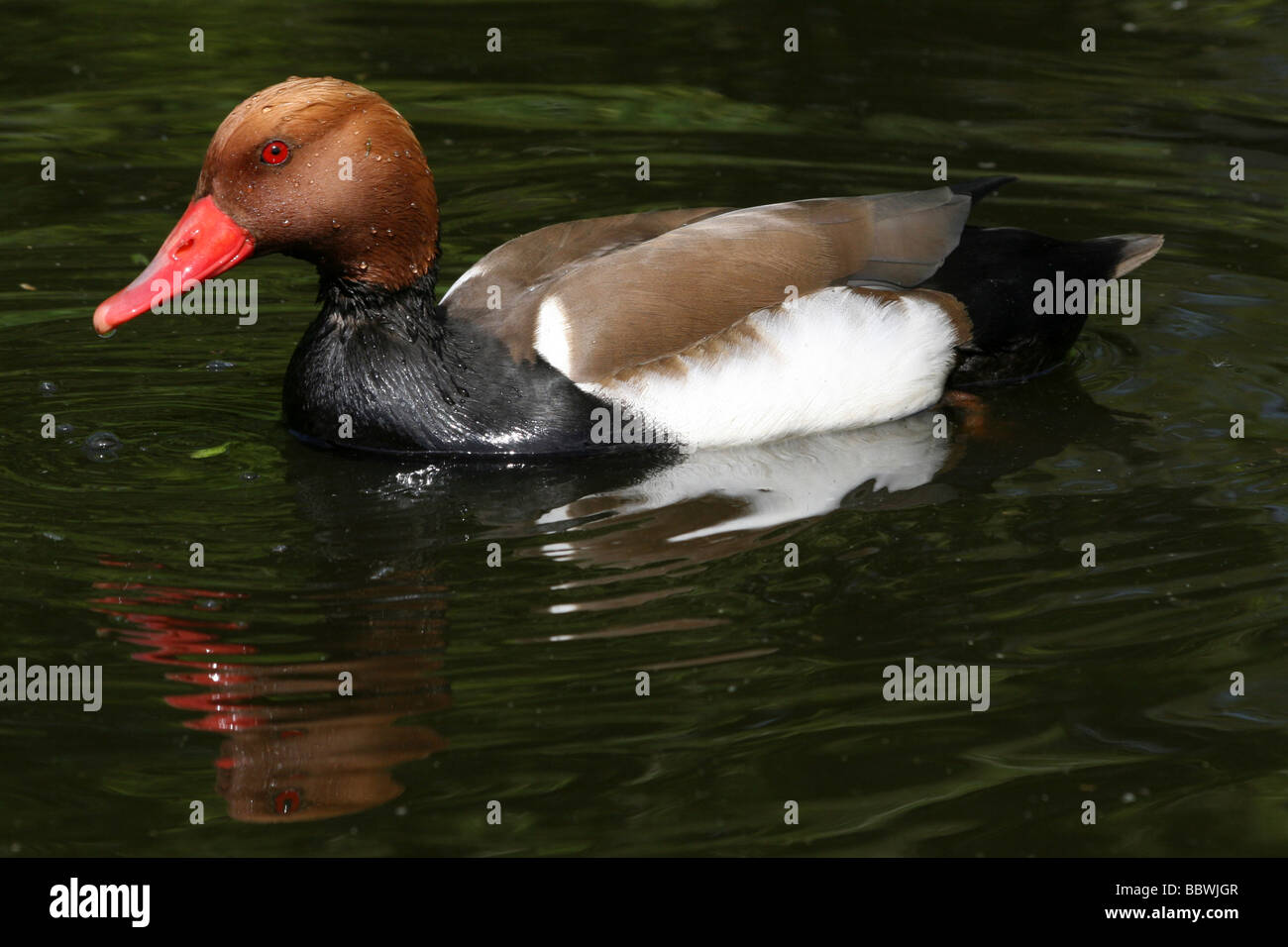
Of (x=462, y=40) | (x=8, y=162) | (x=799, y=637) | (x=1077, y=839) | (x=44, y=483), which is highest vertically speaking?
(x=462, y=40)

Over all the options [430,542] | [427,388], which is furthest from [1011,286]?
[430,542]

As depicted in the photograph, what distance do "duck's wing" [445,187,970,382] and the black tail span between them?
15 cm

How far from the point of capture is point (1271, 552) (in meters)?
6.15

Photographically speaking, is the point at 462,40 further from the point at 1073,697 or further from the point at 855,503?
the point at 1073,697

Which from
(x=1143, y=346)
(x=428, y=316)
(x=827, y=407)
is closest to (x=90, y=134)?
(x=428, y=316)

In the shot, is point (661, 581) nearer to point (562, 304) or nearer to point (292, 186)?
point (562, 304)

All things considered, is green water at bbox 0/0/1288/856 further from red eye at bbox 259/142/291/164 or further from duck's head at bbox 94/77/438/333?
red eye at bbox 259/142/291/164

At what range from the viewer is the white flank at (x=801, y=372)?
7.00 meters

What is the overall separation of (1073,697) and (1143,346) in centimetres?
324

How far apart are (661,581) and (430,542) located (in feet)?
2.83

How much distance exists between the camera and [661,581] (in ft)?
19.5

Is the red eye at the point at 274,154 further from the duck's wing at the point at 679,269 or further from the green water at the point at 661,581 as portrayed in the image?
the green water at the point at 661,581

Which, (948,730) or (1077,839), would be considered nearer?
(1077,839)

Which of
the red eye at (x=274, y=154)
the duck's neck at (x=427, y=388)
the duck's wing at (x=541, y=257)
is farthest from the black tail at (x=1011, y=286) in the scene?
the red eye at (x=274, y=154)
